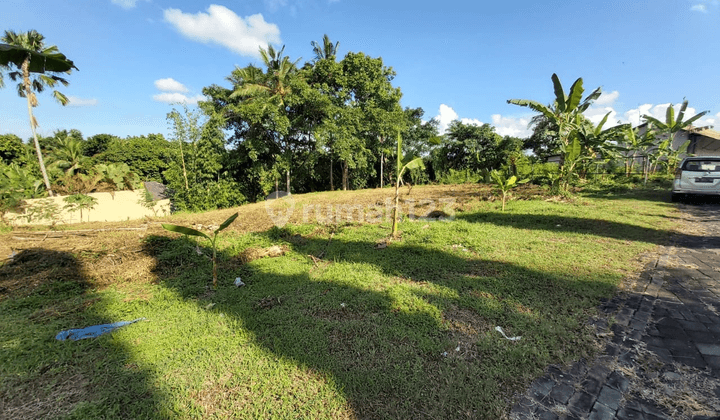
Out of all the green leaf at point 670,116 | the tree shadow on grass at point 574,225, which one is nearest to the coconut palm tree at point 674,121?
the green leaf at point 670,116

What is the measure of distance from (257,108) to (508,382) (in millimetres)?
14530

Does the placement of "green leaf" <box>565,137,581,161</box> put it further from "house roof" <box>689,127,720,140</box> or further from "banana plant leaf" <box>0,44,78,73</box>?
"banana plant leaf" <box>0,44,78,73</box>

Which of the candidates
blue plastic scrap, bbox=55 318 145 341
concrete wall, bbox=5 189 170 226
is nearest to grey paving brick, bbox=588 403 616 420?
blue plastic scrap, bbox=55 318 145 341

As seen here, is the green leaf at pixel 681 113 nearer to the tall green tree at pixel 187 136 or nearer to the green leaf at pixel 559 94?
the green leaf at pixel 559 94

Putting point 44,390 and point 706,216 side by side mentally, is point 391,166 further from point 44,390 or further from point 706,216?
point 44,390

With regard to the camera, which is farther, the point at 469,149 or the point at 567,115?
the point at 469,149

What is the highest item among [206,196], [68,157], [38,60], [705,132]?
[38,60]

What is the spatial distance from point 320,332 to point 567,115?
10484mm

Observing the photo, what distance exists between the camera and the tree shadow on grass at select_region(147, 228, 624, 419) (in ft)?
6.40

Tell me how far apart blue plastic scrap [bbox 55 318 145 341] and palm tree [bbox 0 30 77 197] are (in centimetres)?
1236

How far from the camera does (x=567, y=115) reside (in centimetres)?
907

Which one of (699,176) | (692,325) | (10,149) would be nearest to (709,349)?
(692,325)

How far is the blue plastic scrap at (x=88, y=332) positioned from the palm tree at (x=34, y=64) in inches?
487

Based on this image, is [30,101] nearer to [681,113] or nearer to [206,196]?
[206,196]
